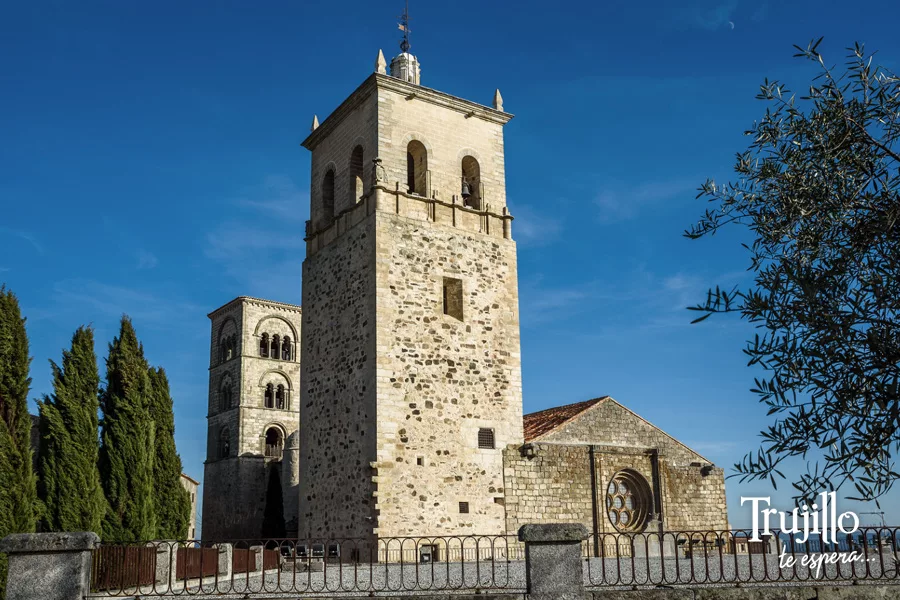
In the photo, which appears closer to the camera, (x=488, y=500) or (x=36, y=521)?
(x=36, y=521)

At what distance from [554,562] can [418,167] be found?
14.1 metres

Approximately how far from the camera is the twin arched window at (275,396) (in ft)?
161

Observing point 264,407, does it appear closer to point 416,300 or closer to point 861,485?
point 416,300

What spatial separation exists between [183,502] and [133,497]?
3.97m

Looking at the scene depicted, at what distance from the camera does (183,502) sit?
21.9 meters

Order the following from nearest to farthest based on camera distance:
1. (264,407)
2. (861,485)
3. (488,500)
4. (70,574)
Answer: (861,485) → (70,574) → (488,500) → (264,407)

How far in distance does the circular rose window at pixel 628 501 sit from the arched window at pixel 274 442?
2965cm

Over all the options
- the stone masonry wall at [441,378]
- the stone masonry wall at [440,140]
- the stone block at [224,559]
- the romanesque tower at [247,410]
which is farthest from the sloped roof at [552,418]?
the romanesque tower at [247,410]

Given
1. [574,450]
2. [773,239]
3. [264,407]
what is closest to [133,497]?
[574,450]

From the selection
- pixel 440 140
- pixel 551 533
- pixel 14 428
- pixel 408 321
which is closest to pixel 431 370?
pixel 408 321

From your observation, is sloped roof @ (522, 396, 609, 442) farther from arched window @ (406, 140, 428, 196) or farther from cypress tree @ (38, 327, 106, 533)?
cypress tree @ (38, 327, 106, 533)

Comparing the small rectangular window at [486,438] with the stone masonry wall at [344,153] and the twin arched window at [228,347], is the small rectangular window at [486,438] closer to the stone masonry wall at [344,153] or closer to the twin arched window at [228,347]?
the stone masonry wall at [344,153]

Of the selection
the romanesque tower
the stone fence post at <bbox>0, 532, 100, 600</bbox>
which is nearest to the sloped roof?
the stone fence post at <bbox>0, 532, 100, 600</bbox>

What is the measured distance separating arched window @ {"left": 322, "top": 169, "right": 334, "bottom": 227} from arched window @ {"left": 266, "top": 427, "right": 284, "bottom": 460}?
27.4 m
